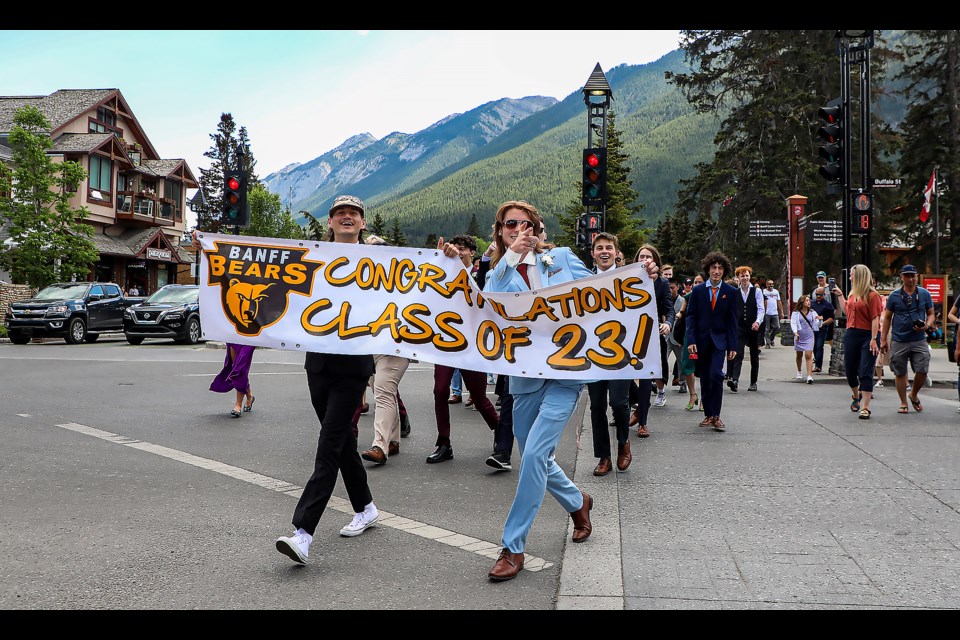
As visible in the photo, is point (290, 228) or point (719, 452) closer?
point (719, 452)

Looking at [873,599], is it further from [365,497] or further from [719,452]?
[719,452]

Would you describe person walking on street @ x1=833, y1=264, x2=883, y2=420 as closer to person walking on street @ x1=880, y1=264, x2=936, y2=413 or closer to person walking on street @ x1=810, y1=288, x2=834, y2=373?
person walking on street @ x1=880, y1=264, x2=936, y2=413

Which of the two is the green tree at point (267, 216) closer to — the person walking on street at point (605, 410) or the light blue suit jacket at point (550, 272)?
the person walking on street at point (605, 410)

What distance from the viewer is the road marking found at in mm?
4844

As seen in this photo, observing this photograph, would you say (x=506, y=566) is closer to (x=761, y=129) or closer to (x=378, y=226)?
(x=761, y=129)

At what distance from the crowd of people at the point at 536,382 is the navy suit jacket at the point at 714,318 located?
1 cm

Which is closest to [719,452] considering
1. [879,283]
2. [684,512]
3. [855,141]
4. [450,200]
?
[684,512]

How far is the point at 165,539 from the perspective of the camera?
16.3 feet

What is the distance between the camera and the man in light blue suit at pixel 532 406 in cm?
441

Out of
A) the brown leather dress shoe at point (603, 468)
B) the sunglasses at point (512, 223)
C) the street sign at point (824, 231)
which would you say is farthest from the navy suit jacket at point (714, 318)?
the street sign at point (824, 231)

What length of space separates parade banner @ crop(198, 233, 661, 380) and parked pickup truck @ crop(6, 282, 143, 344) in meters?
22.5

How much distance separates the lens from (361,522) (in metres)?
5.14

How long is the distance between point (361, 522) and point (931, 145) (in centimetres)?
5074
